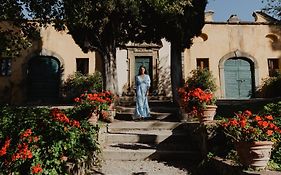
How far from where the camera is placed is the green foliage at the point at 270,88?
1835 centimetres

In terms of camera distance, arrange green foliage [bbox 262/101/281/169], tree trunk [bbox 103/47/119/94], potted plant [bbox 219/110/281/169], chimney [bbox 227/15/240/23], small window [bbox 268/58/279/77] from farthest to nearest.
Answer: chimney [bbox 227/15/240/23]
small window [bbox 268/58/279/77]
tree trunk [bbox 103/47/119/94]
green foliage [bbox 262/101/281/169]
potted plant [bbox 219/110/281/169]

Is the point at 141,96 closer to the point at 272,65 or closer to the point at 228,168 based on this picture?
the point at 228,168

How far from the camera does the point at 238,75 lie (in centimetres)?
1975

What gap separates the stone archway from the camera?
63.9ft

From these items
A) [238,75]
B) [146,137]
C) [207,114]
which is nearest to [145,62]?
[238,75]

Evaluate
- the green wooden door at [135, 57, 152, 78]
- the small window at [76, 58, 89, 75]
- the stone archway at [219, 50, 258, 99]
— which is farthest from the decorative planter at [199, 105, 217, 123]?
the small window at [76, 58, 89, 75]

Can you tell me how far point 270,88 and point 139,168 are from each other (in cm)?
1528

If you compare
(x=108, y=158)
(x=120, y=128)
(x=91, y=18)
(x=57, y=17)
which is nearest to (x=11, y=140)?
(x=108, y=158)

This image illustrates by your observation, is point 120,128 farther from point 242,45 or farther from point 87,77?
point 242,45

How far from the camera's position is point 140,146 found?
683cm

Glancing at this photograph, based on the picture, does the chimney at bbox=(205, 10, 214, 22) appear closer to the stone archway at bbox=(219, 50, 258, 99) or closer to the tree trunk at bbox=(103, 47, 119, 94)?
the stone archway at bbox=(219, 50, 258, 99)

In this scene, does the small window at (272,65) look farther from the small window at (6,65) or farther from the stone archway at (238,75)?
the small window at (6,65)

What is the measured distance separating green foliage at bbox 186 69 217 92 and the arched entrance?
804 cm

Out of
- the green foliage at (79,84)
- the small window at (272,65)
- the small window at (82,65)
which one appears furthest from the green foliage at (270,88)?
the small window at (82,65)
